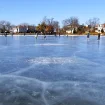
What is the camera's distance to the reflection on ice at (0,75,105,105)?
5.83 meters

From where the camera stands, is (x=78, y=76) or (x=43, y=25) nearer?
(x=78, y=76)

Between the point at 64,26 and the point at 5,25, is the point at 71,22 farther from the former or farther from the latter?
the point at 5,25

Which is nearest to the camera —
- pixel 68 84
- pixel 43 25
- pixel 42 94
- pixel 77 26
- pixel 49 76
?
pixel 42 94

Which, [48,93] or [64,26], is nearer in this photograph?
[48,93]

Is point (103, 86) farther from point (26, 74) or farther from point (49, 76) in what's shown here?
point (26, 74)

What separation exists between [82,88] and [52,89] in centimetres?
85

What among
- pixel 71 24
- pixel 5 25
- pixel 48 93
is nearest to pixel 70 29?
pixel 71 24

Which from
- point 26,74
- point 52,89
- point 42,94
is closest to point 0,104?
point 42,94

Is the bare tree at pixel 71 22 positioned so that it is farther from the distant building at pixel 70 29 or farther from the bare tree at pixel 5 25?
the bare tree at pixel 5 25

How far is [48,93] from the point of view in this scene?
21.5 ft

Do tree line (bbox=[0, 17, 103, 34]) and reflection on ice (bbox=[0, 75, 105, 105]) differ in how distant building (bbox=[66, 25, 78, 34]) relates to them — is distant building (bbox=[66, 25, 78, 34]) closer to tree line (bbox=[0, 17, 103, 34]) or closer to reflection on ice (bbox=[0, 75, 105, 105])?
tree line (bbox=[0, 17, 103, 34])

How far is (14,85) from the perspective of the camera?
24.3 feet

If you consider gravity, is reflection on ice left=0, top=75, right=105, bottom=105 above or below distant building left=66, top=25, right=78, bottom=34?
above

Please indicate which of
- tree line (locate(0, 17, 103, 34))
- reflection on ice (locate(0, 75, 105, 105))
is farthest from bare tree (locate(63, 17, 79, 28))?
reflection on ice (locate(0, 75, 105, 105))
